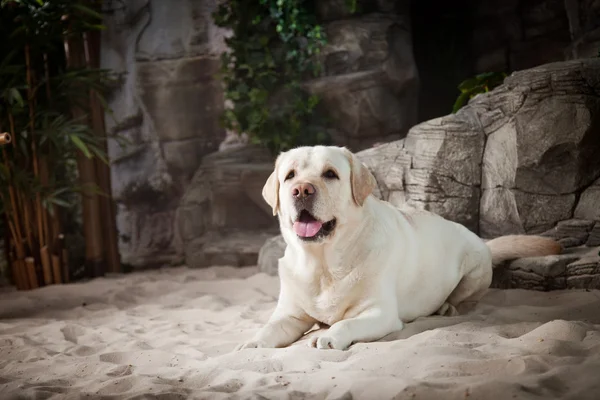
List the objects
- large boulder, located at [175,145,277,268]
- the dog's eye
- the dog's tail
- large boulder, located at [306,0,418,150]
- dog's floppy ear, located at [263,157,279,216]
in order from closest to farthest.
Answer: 1. the dog's eye
2. dog's floppy ear, located at [263,157,279,216]
3. the dog's tail
4. large boulder, located at [175,145,277,268]
5. large boulder, located at [306,0,418,150]

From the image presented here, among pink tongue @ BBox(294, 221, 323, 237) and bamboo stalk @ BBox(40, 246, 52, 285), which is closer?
pink tongue @ BBox(294, 221, 323, 237)

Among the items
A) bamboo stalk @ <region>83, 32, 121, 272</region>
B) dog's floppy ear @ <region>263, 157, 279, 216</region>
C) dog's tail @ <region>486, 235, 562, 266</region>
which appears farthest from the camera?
bamboo stalk @ <region>83, 32, 121, 272</region>

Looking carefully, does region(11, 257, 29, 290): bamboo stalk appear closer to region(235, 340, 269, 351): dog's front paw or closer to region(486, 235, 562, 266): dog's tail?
region(235, 340, 269, 351): dog's front paw

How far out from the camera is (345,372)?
110 inches

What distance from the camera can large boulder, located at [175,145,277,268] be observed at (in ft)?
26.1

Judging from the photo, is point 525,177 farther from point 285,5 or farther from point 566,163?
point 285,5

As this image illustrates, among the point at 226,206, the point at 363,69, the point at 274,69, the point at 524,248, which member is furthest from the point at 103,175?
the point at 524,248

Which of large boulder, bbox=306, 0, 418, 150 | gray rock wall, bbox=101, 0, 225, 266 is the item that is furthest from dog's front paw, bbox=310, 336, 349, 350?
gray rock wall, bbox=101, 0, 225, 266

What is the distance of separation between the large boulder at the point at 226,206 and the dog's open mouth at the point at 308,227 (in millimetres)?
4346

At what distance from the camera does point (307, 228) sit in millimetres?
3445

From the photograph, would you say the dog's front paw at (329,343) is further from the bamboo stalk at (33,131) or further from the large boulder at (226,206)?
the large boulder at (226,206)

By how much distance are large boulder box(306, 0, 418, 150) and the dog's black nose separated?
199 inches

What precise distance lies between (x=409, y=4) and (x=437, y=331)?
6353 millimetres

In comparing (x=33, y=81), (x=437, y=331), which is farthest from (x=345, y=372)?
(x=33, y=81)
